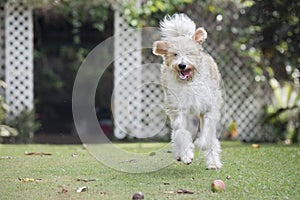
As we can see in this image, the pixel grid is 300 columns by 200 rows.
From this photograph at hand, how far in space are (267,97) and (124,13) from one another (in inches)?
108

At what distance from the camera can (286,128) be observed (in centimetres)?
941

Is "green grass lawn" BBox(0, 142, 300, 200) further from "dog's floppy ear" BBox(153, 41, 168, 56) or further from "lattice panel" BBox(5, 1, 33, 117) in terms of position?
"lattice panel" BBox(5, 1, 33, 117)

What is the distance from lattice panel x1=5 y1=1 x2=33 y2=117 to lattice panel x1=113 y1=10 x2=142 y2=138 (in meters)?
1.39

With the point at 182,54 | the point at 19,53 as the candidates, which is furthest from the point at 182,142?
the point at 19,53

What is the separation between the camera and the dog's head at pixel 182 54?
17.1 ft

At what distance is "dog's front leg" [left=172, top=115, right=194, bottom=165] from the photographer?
5.14 meters

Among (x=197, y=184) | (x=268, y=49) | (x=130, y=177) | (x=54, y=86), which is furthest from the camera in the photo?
(x=54, y=86)

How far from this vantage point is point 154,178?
4895 millimetres

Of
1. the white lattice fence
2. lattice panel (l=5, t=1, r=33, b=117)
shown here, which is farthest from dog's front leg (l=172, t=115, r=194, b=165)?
lattice panel (l=5, t=1, r=33, b=117)

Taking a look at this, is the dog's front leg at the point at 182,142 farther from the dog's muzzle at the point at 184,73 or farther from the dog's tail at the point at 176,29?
the dog's tail at the point at 176,29

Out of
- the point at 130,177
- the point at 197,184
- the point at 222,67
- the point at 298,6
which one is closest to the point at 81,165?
the point at 130,177

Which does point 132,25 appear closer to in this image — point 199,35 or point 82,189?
point 199,35

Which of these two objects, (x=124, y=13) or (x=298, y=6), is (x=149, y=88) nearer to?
(x=124, y=13)

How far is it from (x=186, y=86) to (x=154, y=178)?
3.10ft
